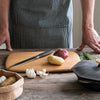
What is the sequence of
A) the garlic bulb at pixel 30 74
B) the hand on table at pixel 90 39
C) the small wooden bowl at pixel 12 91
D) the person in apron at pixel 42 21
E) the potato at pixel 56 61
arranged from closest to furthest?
1. the small wooden bowl at pixel 12 91
2. the garlic bulb at pixel 30 74
3. the potato at pixel 56 61
4. the hand on table at pixel 90 39
5. the person in apron at pixel 42 21

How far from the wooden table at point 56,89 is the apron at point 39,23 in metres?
0.50

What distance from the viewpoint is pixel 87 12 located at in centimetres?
138

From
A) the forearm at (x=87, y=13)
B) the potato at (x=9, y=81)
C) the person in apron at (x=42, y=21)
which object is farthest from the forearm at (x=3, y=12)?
the potato at (x=9, y=81)

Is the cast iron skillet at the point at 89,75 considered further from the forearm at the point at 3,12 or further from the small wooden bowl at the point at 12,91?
the forearm at the point at 3,12

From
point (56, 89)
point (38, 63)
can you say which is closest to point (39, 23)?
point (38, 63)

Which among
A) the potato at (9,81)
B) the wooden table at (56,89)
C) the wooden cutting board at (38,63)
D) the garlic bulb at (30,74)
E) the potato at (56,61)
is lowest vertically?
the wooden table at (56,89)

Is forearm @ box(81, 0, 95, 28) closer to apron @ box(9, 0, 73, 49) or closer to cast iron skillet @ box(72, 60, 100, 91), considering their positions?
apron @ box(9, 0, 73, 49)

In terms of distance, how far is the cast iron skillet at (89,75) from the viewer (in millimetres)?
759

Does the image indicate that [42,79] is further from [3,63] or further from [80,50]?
[80,50]

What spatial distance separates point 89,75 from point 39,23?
2.26 ft

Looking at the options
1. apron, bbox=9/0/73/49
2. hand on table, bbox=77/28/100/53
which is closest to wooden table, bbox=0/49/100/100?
hand on table, bbox=77/28/100/53

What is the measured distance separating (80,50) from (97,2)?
47.0 inches

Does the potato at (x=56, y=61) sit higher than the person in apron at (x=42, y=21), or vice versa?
the person in apron at (x=42, y=21)

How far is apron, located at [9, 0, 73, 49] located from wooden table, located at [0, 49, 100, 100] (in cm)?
50
